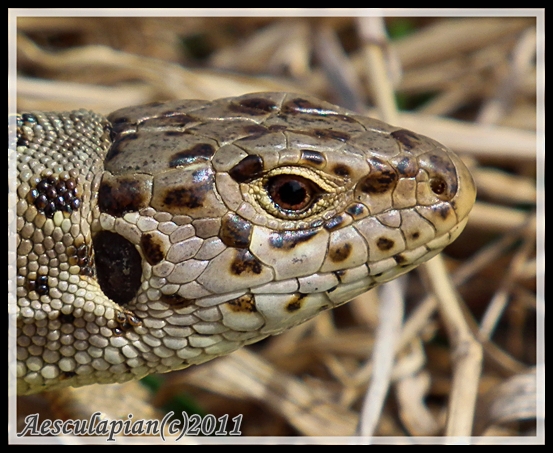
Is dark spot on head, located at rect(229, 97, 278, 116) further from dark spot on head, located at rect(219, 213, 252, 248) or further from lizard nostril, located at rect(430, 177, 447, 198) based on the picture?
lizard nostril, located at rect(430, 177, 447, 198)

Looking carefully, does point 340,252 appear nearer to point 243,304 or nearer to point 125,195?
point 243,304

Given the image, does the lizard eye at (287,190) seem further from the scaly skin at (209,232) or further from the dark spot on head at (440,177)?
the dark spot on head at (440,177)

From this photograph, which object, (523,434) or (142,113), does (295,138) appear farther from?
(523,434)

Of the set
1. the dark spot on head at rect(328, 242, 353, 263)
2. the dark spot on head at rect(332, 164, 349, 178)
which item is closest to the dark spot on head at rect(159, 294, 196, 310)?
the dark spot on head at rect(328, 242, 353, 263)

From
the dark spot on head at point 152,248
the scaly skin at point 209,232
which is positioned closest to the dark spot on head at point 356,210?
the scaly skin at point 209,232

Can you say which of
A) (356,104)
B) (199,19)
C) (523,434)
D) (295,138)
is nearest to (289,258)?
(295,138)

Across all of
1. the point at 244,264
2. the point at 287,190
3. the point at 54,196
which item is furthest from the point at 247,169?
the point at 54,196
